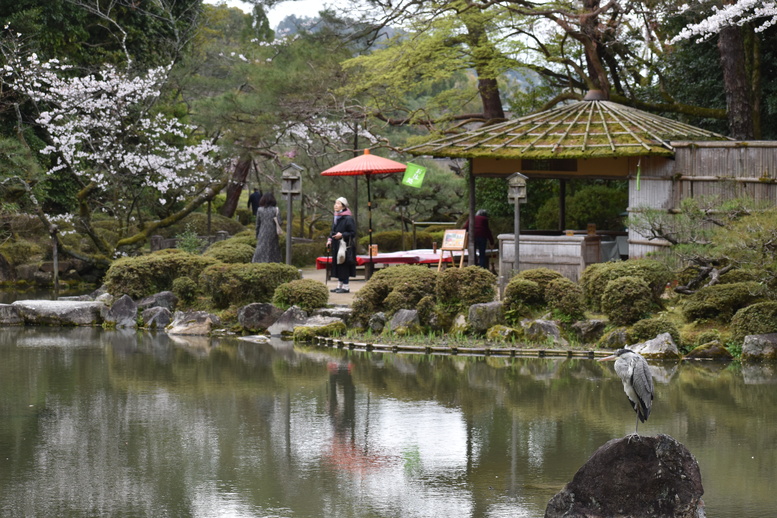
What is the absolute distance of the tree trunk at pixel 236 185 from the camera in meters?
32.6

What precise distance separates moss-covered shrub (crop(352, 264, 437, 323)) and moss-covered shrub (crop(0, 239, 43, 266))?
468 inches

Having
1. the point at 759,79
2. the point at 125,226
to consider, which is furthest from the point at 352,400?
the point at 125,226

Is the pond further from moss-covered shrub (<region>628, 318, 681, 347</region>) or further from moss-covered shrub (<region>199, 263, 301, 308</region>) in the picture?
moss-covered shrub (<region>199, 263, 301, 308</region>)

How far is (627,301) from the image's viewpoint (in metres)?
15.6

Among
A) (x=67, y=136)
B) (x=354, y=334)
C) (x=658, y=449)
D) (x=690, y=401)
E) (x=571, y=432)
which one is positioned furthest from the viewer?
(x=67, y=136)

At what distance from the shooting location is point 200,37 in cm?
3750

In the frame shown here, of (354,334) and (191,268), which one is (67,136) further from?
(354,334)

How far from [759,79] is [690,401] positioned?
40.9ft

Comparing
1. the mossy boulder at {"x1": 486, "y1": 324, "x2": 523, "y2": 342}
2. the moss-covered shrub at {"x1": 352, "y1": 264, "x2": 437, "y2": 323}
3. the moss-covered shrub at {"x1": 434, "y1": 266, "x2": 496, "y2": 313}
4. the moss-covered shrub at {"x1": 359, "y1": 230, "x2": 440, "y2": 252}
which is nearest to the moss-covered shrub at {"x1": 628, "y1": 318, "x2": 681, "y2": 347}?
the mossy boulder at {"x1": 486, "y1": 324, "x2": 523, "y2": 342}

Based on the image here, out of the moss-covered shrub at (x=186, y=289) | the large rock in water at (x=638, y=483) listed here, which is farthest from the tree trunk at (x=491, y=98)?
the large rock in water at (x=638, y=483)

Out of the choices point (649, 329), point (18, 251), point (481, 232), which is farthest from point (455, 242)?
point (18, 251)

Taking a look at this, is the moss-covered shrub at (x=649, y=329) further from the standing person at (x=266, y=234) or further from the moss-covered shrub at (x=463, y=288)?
the standing person at (x=266, y=234)

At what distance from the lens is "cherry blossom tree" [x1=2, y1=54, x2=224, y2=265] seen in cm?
2508

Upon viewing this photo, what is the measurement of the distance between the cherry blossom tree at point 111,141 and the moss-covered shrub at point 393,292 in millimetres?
10004
